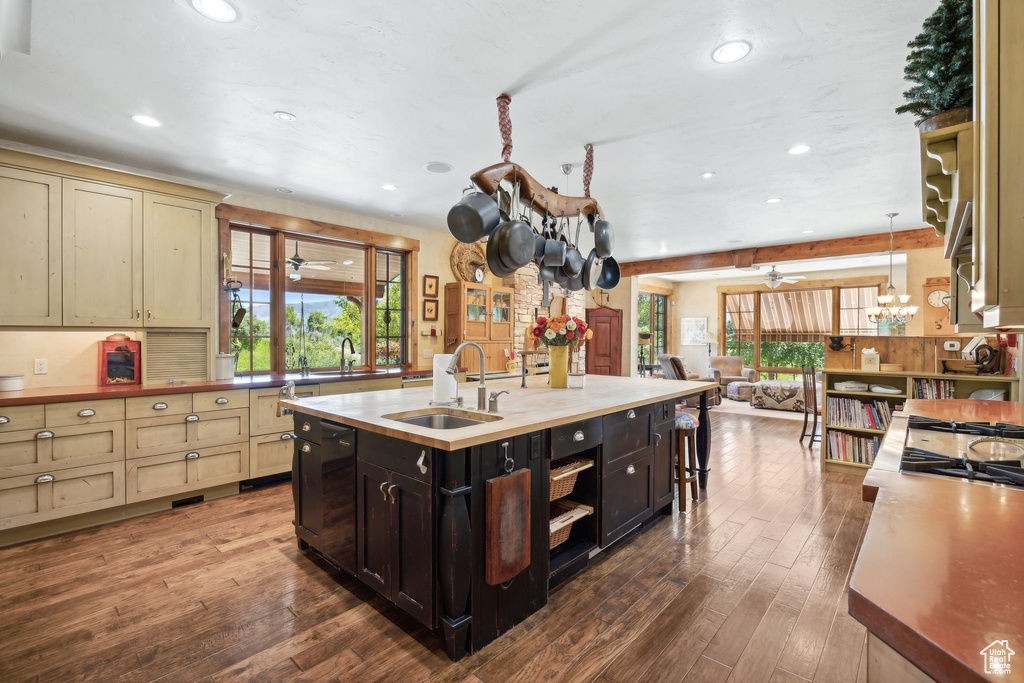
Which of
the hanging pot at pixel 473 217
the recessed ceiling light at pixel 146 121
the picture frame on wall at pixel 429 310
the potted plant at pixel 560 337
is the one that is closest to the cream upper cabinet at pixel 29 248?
the recessed ceiling light at pixel 146 121

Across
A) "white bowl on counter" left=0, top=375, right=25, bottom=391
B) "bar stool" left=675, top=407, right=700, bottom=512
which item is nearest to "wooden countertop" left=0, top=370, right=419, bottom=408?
"white bowl on counter" left=0, top=375, right=25, bottom=391

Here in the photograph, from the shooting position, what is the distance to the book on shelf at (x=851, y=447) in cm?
→ 427

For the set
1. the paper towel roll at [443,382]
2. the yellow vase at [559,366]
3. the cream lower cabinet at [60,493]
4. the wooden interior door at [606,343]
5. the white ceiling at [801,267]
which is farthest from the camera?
the wooden interior door at [606,343]

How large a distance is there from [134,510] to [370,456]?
7.91 feet

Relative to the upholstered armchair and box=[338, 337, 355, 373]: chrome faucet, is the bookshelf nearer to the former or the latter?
box=[338, 337, 355, 373]: chrome faucet

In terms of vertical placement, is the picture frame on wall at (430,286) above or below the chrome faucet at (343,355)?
above

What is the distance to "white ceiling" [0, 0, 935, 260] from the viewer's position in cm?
192

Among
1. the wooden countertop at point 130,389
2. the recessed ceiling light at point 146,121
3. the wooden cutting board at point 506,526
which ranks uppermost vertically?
the recessed ceiling light at point 146,121

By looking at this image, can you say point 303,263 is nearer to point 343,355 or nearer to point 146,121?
point 343,355

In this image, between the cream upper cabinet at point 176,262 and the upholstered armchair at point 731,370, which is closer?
the cream upper cabinet at point 176,262

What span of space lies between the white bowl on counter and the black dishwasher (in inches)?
83.1

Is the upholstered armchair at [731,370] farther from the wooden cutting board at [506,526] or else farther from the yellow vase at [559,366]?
the wooden cutting board at [506,526]

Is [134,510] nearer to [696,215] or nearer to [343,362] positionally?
[343,362]

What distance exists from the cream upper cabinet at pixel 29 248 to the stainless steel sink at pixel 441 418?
2.73 metres
